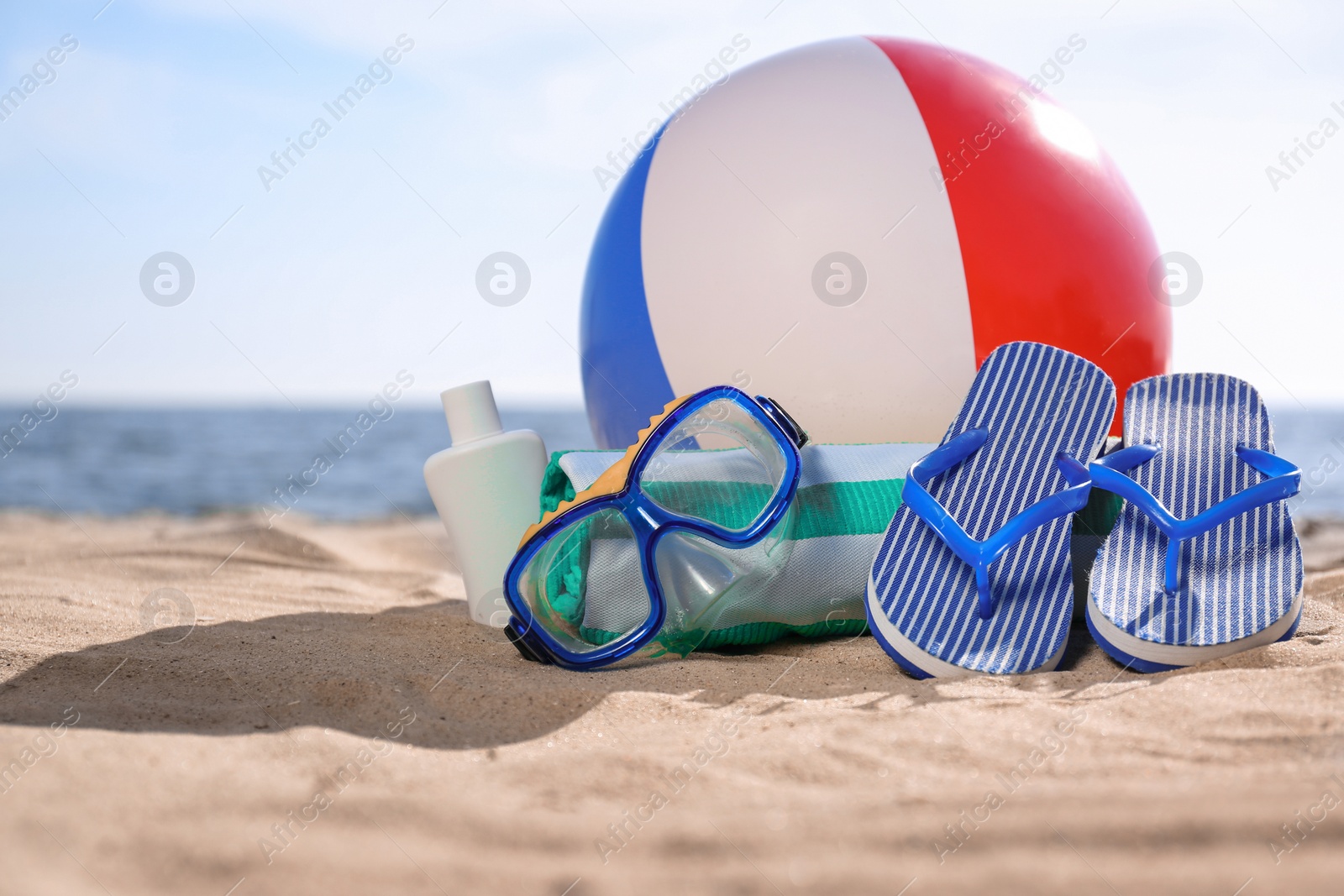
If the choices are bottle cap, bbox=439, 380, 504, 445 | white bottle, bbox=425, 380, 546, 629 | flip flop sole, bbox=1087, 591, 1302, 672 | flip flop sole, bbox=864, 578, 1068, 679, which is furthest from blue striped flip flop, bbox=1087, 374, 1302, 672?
bottle cap, bbox=439, 380, 504, 445

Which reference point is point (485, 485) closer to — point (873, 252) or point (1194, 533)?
point (873, 252)

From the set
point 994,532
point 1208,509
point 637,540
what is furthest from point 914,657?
point 1208,509

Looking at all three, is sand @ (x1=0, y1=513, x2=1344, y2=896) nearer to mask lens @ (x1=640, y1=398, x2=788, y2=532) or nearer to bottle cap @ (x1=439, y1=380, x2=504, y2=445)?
mask lens @ (x1=640, y1=398, x2=788, y2=532)

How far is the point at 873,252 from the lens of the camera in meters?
2.24

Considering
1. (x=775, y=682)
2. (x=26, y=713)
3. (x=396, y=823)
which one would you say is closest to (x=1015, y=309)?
(x=775, y=682)

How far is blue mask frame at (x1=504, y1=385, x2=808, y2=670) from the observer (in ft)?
5.50

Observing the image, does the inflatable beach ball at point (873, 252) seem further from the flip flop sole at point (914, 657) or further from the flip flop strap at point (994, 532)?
the flip flop sole at point (914, 657)

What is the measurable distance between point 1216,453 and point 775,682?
1022 millimetres

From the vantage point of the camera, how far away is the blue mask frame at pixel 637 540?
5.50ft

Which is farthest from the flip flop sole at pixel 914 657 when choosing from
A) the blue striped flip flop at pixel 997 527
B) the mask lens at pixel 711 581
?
the mask lens at pixel 711 581

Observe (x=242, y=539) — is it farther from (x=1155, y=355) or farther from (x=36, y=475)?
(x=36, y=475)

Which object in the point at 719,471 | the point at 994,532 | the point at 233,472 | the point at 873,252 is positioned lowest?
the point at 233,472

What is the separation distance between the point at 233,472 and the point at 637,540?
34.3 ft

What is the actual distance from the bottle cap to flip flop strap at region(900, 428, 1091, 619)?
92 cm
